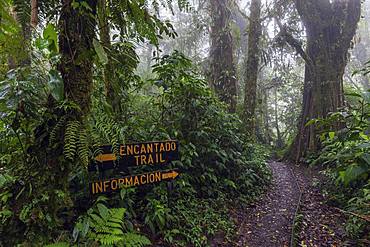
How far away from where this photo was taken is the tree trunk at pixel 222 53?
28.9 feet

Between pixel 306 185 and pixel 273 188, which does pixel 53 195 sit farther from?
pixel 306 185

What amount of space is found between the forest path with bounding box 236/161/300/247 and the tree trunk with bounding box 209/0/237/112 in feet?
11.5

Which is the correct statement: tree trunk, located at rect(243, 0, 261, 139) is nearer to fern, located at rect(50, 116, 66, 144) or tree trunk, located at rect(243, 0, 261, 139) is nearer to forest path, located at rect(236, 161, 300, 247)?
forest path, located at rect(236, 161, 300, 247)

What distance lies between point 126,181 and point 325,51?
934cm

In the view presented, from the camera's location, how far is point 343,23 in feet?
31.4

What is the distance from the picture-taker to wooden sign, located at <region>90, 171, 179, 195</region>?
A: 2.68 metres

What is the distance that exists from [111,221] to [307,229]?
303 cm

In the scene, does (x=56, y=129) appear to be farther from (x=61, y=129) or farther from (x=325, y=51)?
(x=325, y=51)


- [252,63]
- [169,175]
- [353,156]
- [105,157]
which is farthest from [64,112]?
[252,63]

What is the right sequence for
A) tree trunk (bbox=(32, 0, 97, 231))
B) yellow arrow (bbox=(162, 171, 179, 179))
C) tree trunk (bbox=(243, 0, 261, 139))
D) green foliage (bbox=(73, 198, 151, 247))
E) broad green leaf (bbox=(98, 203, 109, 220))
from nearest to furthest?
tree trunk (bbox=(32, 0, 97, 231))
green foliage (bbox=(73, 198, 151, 247))
broad green leaf (bbox=(98, 203, 109, 220))
yellow arrow (bbox=(162, 171, 179, 179))
tree trunk (bbox=(243, 0, 261, 139))

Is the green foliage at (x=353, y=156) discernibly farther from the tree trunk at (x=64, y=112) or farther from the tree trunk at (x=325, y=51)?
the tree trunk at (x=325, y=51)

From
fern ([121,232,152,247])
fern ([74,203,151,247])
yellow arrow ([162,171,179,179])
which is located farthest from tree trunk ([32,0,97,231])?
yellow arrow ([162,171,179,179])

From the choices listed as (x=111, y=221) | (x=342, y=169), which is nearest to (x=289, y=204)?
(x=342, y=169)

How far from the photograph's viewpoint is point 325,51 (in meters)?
9.68
